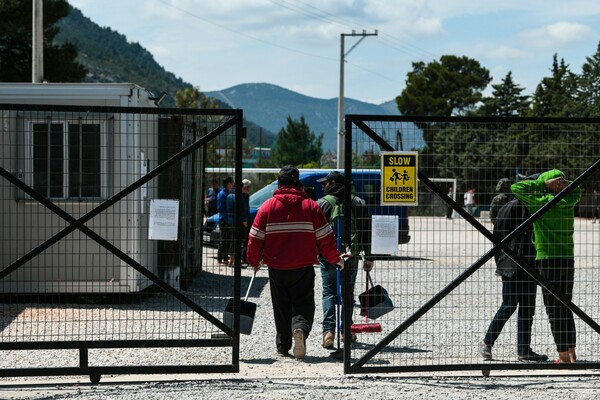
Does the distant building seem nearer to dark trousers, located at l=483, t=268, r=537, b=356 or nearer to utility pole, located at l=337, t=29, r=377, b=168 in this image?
utility pole, located at l=337, t=29, r=377, b=168

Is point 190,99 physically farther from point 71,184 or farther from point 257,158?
point 71,184

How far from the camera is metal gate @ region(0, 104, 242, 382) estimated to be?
26.1 ft

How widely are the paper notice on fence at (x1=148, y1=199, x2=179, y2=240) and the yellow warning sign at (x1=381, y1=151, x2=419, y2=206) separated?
1.82 meters

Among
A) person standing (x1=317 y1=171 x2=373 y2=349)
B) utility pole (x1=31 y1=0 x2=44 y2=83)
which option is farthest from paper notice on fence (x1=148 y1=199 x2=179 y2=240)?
utility pole (x1=31 y1=0 x2=44 y2=83)

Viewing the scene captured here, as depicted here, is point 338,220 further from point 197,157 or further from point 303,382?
point 197,157

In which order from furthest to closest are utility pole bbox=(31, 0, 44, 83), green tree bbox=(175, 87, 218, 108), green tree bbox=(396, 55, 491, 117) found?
green tree bbox=(396, 55, 491, 117) → green tree bbox=(175, 87, 218, 108) → utility pole bbox=(31, 0, 44, 83)

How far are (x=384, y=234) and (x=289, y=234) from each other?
105 centimetres

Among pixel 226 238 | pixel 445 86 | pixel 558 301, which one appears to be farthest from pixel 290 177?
pixel 445 86

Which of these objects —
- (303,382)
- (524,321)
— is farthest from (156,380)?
(524,321)

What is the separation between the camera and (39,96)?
41.4ft

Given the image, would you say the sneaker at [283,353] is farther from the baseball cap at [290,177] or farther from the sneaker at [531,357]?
the sneaker at [531,357]

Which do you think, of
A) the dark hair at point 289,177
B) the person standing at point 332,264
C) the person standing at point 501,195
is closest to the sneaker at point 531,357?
the person standing at point 501,195

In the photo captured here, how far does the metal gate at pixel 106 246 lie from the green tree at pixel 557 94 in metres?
39.9

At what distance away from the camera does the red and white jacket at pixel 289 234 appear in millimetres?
8891
